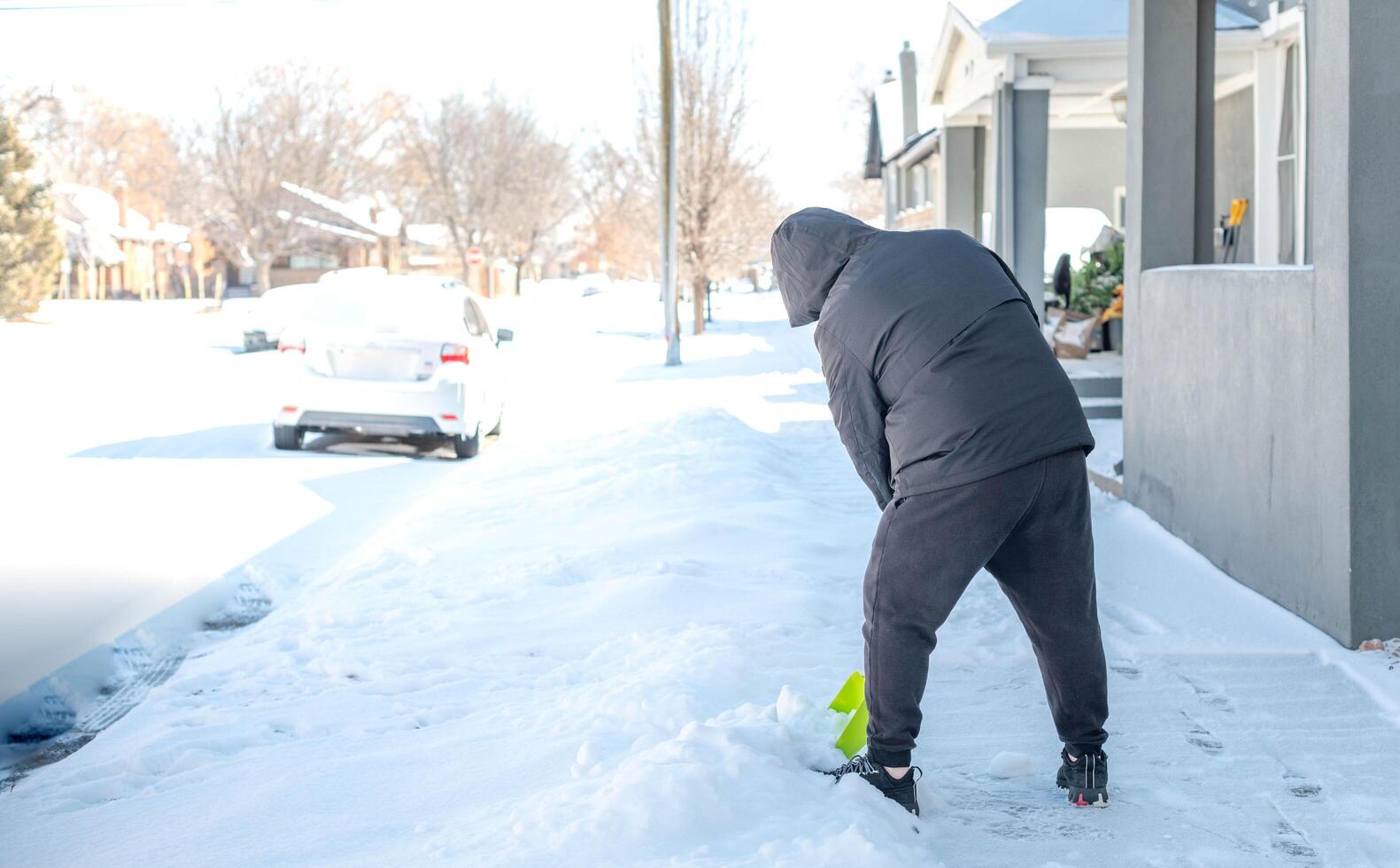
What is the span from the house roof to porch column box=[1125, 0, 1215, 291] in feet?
18.0

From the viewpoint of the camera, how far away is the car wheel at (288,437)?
12398 mm

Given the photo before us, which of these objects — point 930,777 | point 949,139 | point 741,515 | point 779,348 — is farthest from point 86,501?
point 779,348


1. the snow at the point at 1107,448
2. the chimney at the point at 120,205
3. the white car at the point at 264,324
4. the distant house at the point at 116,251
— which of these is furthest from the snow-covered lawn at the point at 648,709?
the chimney at the point at 120,205

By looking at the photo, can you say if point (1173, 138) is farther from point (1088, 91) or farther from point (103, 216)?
point (103, 216)

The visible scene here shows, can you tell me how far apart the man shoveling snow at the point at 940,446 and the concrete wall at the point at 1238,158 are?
12.6 meters

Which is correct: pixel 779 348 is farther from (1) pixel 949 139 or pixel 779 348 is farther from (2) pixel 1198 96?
(2) pixel 1198 96

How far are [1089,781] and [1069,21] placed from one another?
11.5 m

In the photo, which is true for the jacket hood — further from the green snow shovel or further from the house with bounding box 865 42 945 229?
the house with bounding box 865 42 945 229

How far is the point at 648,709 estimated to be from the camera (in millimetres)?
4516

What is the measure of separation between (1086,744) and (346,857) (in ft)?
6.48

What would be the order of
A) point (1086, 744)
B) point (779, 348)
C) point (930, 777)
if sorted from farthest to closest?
1. point (779, 348)
2. point (930, 777)
3. point (1086, 744)

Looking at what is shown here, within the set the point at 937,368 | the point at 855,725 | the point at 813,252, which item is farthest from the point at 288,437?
the point at 937,368

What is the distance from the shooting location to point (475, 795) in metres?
4.03

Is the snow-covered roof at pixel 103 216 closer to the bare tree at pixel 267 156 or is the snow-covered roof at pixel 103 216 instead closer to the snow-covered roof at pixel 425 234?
the bare tree at pixel 267 156
